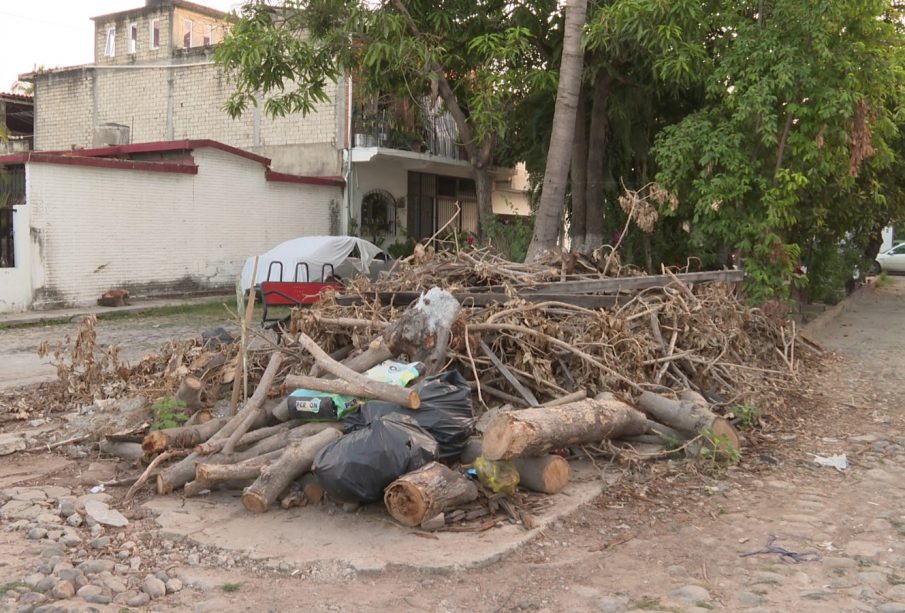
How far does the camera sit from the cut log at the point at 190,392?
650cm

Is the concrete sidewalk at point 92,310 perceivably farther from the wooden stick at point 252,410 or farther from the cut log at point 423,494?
the cut log at point 423,494

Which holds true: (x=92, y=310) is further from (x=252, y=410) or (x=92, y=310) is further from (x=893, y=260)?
(x=893, y=260)

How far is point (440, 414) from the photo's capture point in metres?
5.43

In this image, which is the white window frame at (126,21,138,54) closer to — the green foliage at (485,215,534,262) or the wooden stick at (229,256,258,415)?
the green foliage at (485,215,534,262)

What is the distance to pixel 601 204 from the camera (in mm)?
14789

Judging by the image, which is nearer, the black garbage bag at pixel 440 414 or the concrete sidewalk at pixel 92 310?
the black garbage bag at pixel 440 414

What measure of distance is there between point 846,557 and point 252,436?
12.6 ft

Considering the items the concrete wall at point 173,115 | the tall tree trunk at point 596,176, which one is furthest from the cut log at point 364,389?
the concrete wall at point 173,115

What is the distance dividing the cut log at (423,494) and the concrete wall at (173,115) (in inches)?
698

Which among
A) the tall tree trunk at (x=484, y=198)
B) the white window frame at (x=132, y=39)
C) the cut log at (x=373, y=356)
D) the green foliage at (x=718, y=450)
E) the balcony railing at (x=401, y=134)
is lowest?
the green foliage at (x=718, y=450)

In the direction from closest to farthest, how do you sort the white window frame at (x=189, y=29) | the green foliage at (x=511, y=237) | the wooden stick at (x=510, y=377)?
1. the wooden stick at (x=510, y=377)
2. the green foliage at (x=511, y=237)
3. the white window frame at (x=189, y=29)

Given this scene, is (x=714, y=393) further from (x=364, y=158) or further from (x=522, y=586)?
(x=364, y=158)

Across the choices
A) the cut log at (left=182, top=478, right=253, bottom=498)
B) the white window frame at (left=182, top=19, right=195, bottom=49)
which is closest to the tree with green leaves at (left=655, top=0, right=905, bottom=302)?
the cut log at (left=182, top=478, right=253, bottom=498)

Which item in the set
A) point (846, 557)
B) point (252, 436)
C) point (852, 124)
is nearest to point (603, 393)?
point (846, 557)
